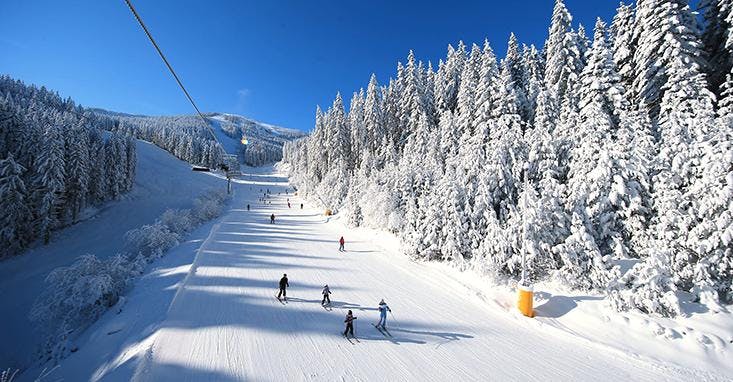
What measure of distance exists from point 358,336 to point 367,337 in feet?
1.10

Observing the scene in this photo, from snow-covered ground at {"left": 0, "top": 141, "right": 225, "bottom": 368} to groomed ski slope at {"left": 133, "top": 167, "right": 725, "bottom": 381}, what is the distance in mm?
9776

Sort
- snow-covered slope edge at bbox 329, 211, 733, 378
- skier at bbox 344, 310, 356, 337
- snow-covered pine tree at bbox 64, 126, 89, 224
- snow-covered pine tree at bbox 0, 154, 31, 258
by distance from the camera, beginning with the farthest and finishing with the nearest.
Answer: snow-covered pine tree at bbox 64, 126, 89, 224, snow-covered pine tree at bbox 0, 154, 31, 258, skier at bbox 344, 310, 356, 337, snow-covered slope edge at bbox 329, 211, 733, 378

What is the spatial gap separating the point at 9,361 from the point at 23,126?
34.5m

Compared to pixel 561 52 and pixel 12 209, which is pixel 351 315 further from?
pixel 12 209

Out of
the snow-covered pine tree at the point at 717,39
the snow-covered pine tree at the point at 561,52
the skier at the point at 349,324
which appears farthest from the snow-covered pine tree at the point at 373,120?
the skier at the point at 349,324

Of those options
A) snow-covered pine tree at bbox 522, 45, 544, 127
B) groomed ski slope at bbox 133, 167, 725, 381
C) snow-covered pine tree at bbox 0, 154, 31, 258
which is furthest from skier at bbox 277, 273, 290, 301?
snow-covered pine tree at bbox 0, 154, 31, 258

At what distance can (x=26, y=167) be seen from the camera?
112ft

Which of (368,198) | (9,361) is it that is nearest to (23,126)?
(9,361)

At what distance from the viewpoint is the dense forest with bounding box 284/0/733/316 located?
12375 mm

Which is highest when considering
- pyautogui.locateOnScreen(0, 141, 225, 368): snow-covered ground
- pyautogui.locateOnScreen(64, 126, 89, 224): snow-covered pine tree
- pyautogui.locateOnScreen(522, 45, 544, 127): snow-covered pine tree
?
pyautogui.locateOnScreen(522, 45, 544, 127): snow-covered pine tree

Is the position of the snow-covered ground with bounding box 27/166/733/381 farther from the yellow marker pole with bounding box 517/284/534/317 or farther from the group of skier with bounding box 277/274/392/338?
the yellow marker pole with bounding box 517/284/534/317

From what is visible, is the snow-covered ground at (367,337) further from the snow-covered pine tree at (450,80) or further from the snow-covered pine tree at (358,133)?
the snow-covered pine tree at (358,133)

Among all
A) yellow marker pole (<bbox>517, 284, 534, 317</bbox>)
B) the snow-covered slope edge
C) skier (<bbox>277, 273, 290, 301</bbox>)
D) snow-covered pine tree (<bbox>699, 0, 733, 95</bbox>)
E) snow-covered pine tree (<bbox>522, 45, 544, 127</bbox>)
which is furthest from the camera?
snow-covered pine tree (<bbox>522, 45, 544, 127</bbox>)

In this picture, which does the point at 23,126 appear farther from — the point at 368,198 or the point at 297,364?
the point at 297,364
